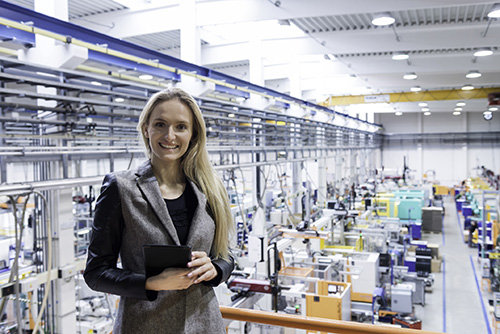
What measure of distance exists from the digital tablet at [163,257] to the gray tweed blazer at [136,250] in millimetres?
44

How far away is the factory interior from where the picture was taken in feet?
9.95

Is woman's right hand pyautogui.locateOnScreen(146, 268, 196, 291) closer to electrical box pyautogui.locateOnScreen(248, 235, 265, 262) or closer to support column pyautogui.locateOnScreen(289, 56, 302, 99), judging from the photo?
electrical box pyautogui.locateOnScreen(248, 235, 265, 262)

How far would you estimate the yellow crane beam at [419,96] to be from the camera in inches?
497

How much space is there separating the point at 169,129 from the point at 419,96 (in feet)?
47.0

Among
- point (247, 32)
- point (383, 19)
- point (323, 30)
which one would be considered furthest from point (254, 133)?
point (383, 19)

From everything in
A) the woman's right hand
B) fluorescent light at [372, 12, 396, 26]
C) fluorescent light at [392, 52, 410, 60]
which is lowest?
the woman's right hand

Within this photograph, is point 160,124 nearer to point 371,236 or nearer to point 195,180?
point 195,180

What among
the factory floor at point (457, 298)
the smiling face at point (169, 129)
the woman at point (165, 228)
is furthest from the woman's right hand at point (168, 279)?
the factory floor at point (457, 298)

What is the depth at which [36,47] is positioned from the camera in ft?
10.0

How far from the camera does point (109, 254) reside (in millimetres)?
1047

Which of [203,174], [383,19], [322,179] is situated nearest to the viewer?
[203,174]

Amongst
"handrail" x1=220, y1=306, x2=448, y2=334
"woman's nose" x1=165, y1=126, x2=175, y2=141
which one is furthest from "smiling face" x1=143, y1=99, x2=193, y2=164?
"handrail" x1=220, y1=306, x2=448, y2=334

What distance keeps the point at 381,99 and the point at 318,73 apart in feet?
16.5

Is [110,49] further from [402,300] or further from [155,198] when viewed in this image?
[402,300]
